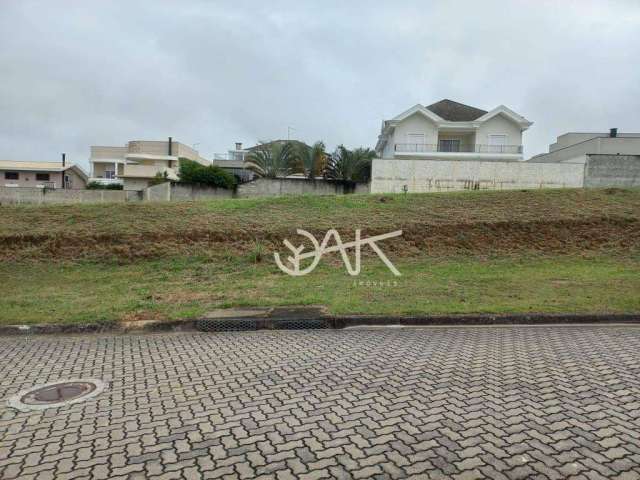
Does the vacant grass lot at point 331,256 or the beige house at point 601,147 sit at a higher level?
the beige house at point 601,147

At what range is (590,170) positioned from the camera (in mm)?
23594

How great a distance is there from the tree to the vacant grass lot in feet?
45.0

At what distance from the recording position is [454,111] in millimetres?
38469

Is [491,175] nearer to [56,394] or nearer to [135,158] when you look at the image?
[56,394]

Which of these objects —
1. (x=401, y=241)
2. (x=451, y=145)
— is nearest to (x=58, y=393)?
(x=401, y=241)

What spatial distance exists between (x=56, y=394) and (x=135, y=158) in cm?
5153

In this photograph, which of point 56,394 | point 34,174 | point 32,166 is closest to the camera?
point 56,394

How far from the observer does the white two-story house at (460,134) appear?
34062 mm

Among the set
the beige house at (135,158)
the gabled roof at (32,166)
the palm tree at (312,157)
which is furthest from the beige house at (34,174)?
the palm tree at (312,157)

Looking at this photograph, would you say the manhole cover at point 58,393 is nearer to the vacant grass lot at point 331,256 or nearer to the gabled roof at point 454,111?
the vacant grass lot at point 331,256

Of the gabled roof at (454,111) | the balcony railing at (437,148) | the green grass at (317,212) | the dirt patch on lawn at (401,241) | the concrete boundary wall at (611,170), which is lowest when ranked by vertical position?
the dirt patch on lawn at (401,241)

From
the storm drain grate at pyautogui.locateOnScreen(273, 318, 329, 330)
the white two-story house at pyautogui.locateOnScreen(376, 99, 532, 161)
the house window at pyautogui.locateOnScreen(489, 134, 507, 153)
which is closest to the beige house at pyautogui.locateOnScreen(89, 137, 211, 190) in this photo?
the white two-story house at pyautogui.locateOnScreen(376, 99, 532, 161)

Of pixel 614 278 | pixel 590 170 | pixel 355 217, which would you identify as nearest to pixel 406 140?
pixel 590 170

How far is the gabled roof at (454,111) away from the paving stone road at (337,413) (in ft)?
114
